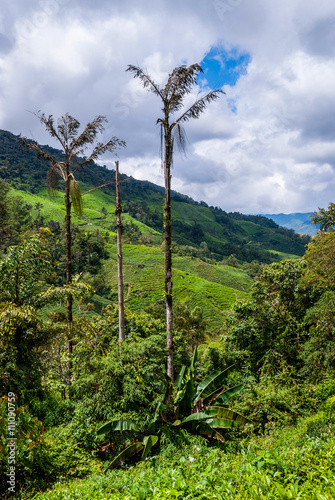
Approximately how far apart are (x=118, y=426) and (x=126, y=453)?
1.83 ft

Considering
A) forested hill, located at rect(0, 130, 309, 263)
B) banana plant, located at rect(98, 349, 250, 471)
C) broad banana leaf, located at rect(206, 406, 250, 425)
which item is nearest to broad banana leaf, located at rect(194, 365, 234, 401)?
banana plant, located at rect(98, 349, 250, 471)

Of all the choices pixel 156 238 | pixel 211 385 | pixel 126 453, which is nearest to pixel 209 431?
pixel 211 385

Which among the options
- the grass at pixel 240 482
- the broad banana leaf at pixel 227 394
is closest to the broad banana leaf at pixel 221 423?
the broad banana leaf at pixel 227 394

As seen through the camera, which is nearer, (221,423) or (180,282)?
(221,423)

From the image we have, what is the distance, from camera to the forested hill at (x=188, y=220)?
119 m

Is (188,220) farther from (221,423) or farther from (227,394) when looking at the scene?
(221,423)

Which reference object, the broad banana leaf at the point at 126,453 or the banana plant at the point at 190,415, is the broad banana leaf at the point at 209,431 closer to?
the banana plant at the point at 190,415

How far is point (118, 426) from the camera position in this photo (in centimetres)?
635

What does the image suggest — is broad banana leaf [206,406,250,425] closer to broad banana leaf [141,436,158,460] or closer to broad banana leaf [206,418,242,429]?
broad banana leaf [206,418,242,429]

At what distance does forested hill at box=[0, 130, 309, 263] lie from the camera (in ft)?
392

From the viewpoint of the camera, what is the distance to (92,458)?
6.24m

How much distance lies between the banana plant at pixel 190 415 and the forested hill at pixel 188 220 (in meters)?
88.9

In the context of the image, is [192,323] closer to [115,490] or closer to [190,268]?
[115,490]

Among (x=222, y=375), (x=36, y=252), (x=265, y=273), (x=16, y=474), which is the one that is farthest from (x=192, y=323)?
(x=16, y=474)
